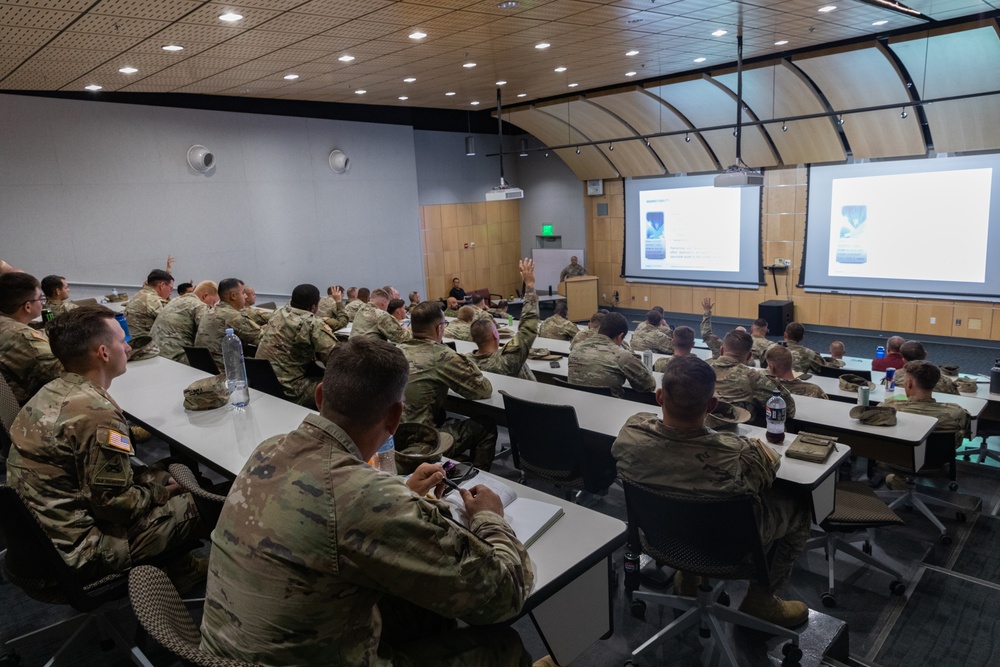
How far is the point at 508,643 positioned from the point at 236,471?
1400 mm

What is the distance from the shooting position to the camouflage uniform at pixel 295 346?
4.66 meters

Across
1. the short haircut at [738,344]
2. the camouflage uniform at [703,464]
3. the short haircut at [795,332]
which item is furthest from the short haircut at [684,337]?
the camouflage uniform at [703,464]

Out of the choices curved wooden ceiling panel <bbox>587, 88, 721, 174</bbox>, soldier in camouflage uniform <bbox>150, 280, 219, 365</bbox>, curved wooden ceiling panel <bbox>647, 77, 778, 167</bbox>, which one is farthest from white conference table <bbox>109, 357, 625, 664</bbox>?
curved wooden ceiling panel <bbox>587, 88, 721, 174</bbox>

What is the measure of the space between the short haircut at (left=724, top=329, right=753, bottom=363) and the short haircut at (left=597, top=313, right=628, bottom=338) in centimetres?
70

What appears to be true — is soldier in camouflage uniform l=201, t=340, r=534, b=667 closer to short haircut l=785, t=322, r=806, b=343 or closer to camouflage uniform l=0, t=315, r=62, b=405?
camouflage uniform l=0, t=315, r=62, b=405

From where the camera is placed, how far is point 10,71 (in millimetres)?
6336

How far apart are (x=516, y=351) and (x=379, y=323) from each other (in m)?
1.66

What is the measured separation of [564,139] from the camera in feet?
42.8

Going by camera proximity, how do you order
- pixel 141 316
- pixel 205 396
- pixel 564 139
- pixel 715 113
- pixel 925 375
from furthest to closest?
pixel 564 139 < pixel 715 113 < pixel 141 316 < pixel 925 375 < pixel 205 396

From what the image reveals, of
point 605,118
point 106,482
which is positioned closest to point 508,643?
point 106,482

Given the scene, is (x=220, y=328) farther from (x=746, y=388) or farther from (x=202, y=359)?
(x=746, y=388)

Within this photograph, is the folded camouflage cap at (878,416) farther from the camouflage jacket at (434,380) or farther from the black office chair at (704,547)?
the camouflage jacket at (434,380)

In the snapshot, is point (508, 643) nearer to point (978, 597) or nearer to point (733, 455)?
point (733, 455)

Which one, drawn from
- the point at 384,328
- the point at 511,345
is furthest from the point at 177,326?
the point at 511,345
